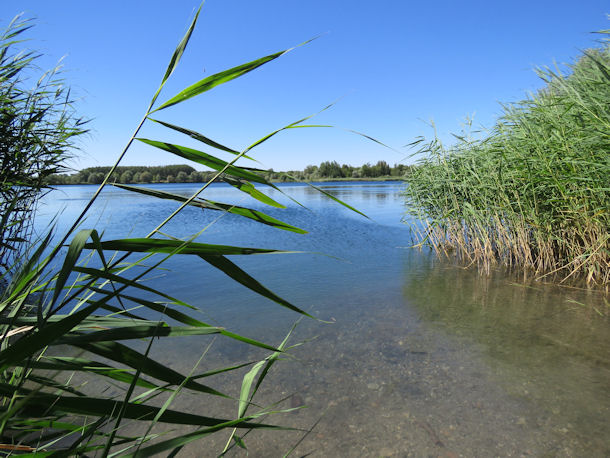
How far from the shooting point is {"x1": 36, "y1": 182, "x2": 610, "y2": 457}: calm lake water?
2344mm

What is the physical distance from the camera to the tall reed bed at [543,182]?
4.02 m

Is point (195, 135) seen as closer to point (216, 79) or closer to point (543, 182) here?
point (216, 79)

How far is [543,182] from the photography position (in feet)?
16.4

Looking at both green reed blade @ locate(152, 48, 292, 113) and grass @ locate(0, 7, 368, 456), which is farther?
green reed blade @ locate(152, 48, 292, 113)

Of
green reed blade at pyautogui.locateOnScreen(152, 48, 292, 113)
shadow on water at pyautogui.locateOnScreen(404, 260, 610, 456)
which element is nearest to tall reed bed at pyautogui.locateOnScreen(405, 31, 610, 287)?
shadow on water at pyautogui.locateOnScreen(404, 260, 610, 456)

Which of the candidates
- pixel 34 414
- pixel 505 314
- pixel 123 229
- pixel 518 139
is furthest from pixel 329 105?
pixel 123 229

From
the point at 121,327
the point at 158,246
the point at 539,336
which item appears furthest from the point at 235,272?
the point at 539,336

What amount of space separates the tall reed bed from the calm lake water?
738 millimetres

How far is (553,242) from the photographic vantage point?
5.92 metres

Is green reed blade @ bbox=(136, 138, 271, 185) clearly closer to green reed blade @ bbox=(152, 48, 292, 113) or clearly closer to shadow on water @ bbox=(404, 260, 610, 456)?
green reed blade @ bbox=(152, 48, 292, 113)

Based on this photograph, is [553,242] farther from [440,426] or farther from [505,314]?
[440,426]

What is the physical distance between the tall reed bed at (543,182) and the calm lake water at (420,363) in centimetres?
74

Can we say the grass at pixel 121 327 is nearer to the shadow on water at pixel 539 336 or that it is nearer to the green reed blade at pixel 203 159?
the green reed blade at pixel 203 159

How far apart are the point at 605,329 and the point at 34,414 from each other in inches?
200
